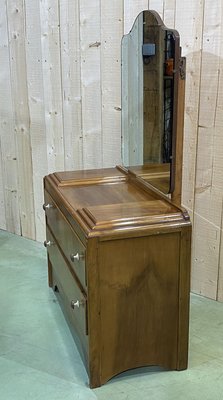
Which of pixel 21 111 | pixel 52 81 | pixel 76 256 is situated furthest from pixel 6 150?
pixel 76 256

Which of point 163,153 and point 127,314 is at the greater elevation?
point 163,153

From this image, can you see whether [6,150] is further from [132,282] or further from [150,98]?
[132,282]

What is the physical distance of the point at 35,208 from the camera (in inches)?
133

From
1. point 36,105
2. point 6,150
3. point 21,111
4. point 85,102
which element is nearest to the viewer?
point 85,102

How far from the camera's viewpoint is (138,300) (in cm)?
179

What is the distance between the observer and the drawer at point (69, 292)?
184 centimetres

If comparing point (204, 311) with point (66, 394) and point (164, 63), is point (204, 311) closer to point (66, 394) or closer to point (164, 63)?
point (66, 394)

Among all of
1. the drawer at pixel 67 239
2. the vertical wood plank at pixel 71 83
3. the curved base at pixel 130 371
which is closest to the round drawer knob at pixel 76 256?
the drawer at pixel 67 239

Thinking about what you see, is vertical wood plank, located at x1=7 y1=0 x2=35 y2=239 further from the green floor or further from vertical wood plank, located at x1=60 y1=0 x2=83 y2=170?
the green floor

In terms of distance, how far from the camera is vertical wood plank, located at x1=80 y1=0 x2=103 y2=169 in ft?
8.78

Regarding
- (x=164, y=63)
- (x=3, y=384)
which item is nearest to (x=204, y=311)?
(x=3, y=384)

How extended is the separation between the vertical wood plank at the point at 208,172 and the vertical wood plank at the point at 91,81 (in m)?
0.70

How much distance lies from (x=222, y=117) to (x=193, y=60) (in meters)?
0.31

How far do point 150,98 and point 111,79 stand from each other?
23.6 inches
